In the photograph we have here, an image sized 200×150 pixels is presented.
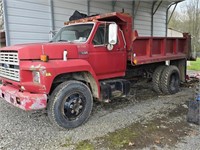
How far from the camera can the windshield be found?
183 inches

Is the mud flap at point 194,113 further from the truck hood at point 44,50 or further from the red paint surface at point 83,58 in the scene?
the truck hood at point 44,50

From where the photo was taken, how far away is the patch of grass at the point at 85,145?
3293 mm

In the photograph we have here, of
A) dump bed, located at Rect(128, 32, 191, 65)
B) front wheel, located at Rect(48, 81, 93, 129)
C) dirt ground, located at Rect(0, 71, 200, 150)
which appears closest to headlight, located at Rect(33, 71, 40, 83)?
front wheel, located at Rect(48, 81, 93, 129)

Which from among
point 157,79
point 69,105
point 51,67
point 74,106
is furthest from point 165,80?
point 51,67

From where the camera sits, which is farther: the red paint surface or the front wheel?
the front wheel

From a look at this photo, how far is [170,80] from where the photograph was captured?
6.73 m

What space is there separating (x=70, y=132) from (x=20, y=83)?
1.31 meters

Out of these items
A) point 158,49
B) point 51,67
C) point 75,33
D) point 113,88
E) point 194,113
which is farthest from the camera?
point 158,49

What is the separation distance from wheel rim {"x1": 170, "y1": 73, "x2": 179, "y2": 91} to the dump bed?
0.60 metres

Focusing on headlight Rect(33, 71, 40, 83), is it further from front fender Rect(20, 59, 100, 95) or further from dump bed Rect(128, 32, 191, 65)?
dump bed Rect(128, 32, 191, 65)

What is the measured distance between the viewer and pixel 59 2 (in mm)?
8211

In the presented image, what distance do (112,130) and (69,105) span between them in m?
0.96

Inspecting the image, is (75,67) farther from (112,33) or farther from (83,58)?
(112,33)

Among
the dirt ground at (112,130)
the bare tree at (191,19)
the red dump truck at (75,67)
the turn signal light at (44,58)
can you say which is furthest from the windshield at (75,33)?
the bare tree at (191,19)
